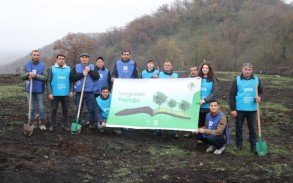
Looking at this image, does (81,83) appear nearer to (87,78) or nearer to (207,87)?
(87,78)

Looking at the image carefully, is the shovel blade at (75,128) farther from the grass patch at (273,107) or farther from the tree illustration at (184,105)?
the grass patch at (273,107)

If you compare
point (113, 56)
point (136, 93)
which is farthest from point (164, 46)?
point (136, 93)

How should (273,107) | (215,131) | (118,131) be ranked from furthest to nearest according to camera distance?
(273,107)
(118,131)
(215,131)

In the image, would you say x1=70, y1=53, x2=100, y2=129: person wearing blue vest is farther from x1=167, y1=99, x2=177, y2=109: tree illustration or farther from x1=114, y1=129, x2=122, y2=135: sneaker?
x1=167, y1=99, x2=177, y2=109: tree illustration

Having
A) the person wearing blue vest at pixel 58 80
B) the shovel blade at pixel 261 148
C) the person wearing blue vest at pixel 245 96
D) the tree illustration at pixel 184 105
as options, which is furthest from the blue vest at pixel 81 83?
the shovel blade at pixel 261 148

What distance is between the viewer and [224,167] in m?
6.95

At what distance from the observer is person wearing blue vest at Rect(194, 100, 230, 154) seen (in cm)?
762

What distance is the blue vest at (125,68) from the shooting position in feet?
32.5

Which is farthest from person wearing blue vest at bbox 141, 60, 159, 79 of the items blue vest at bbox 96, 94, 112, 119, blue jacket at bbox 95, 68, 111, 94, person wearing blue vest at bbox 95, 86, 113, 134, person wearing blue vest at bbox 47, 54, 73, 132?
person wearing blue vest at bbox 47, 54, 73, 132

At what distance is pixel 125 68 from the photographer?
991 cm

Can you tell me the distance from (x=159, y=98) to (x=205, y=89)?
128 centimetres

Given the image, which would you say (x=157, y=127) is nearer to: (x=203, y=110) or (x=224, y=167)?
(x=203, y=110)

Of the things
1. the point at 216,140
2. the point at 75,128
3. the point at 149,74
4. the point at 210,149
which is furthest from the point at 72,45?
the point at 216,140

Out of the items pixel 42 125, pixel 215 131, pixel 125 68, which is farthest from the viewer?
pixel 125 68
